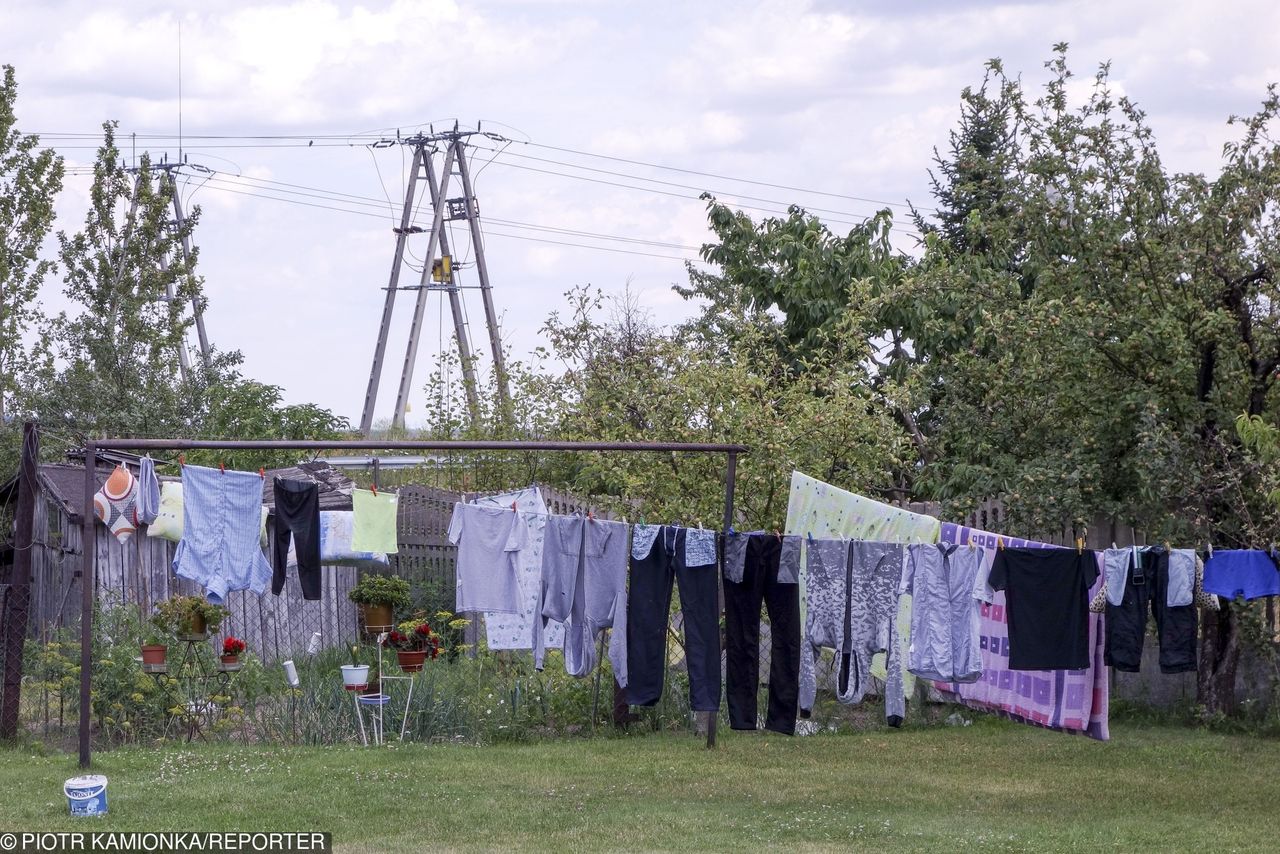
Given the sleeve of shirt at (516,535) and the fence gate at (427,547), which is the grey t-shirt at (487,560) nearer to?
the sleeve of shirt at (516,535)

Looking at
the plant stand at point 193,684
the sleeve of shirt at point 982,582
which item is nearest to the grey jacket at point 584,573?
the sleeve of shirt at point 982,582

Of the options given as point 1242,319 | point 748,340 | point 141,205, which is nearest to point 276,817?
point 748,340

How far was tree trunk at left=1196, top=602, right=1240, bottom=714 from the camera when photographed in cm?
1112

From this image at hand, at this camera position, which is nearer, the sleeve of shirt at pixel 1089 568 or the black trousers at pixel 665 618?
the sleeve of shirt at pixel 1089 568

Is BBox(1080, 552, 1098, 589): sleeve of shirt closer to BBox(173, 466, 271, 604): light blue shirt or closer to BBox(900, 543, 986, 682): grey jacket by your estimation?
BBox(900, 543, 986, 682): grey jacket

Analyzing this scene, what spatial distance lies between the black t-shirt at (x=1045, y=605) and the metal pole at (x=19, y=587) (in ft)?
23.0

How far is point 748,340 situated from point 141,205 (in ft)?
44.0

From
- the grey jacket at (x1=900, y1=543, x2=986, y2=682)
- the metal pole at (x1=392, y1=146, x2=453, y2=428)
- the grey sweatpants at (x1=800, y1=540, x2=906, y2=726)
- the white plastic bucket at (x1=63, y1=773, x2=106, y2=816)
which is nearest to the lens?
the white plastic bucket at (x1=63, y1=773, x2=106, y2=816)

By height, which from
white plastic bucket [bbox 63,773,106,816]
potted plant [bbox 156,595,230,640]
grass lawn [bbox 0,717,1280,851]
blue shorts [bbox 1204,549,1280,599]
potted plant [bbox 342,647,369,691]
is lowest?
grass lawn [bbox 0,717,1280,851]

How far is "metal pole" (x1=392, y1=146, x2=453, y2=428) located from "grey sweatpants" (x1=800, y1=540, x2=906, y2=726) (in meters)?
15.4

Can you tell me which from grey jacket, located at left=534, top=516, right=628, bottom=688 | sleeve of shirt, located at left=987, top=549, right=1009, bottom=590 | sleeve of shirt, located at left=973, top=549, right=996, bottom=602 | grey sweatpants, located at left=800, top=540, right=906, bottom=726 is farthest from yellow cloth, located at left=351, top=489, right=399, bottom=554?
sleeve of shirt, located at left=987, top=549, right=1009, bottom=590

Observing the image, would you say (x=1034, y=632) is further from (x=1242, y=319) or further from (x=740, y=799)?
(x=1242, y=319)

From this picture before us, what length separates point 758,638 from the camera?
9602 millimetres

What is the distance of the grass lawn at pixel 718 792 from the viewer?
766 centimetres
